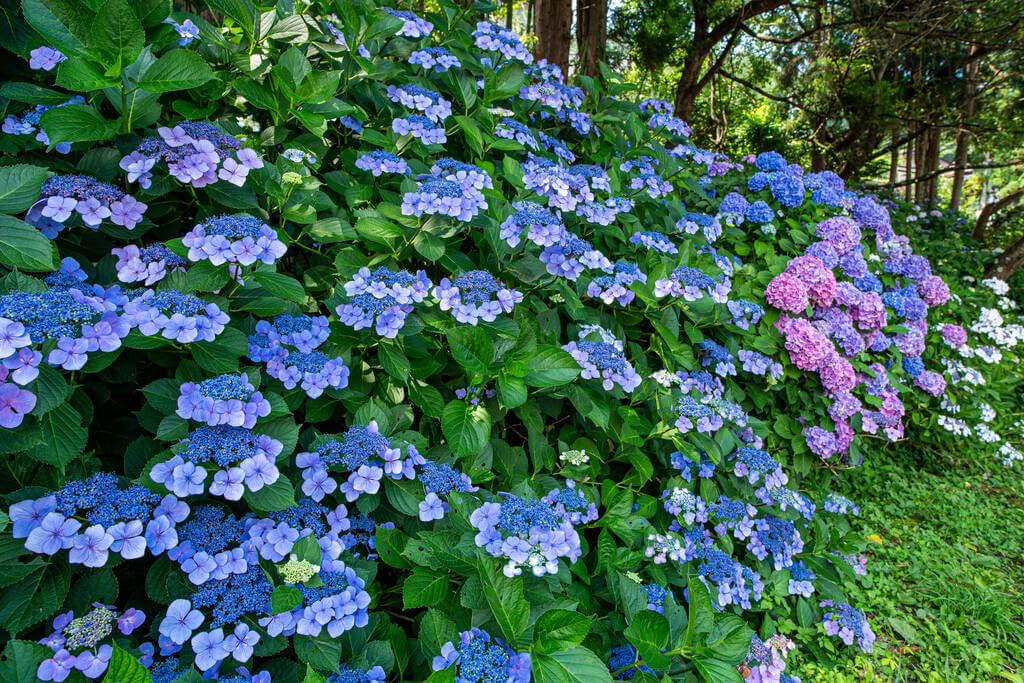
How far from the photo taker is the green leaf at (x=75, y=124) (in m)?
1.12

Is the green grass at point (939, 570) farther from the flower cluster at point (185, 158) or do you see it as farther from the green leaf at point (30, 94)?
the green leaf at point (30, 94)

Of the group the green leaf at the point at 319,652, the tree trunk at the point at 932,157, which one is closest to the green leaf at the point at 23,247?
the green leaf at the point at 319,652

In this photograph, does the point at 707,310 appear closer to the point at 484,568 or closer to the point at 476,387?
the point at 476,387

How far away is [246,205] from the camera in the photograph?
1.37m

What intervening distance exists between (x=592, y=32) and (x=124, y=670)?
507 cm

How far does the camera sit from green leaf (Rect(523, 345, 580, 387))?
4.68ft

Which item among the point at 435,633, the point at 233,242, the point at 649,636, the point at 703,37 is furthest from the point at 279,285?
the point at 703,37

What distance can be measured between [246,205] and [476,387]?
78 centimetres

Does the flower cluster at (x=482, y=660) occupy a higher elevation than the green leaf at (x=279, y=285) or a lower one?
lower

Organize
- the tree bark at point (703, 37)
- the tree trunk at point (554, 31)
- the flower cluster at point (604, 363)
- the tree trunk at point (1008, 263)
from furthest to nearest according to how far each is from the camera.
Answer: the tree bark at point (703, 37) → the tree trunk at point (1008, 263) → the tree trunk at point (554, 31) → the flower cluster at point (604, 363)


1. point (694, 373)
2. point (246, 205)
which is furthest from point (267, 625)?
point (694, 373)

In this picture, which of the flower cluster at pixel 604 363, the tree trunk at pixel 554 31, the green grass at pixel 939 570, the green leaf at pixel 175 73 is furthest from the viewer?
the tree trunk at pixel 554 31

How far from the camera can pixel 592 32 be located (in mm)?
4555

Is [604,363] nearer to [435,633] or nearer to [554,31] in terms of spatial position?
[435,633]
